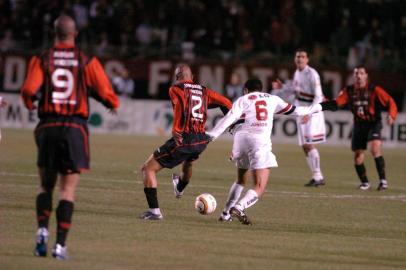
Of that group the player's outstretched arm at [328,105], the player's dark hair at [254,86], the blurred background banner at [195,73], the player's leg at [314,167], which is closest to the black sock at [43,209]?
the player's dark hair at [254,86]

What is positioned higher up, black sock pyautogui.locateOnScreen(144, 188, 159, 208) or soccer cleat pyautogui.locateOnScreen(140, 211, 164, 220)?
black sock pyautogui.locateOnScreen(144, 188, 159, 208)

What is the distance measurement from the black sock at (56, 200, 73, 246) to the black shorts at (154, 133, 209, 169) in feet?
11.3

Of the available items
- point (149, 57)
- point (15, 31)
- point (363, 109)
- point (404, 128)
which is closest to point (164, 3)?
point (149, 57)

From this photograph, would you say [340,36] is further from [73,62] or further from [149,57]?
[73,62]

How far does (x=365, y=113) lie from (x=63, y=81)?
9.62 metres

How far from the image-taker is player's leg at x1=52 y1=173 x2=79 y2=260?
8844 millimetres

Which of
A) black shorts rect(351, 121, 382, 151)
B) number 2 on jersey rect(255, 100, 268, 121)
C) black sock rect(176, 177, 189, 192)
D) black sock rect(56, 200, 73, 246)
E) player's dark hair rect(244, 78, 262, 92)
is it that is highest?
player's dark hair rect(244, 78, 262, 92)

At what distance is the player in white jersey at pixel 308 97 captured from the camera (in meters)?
18.5

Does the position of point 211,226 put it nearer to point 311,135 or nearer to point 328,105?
point 328,105

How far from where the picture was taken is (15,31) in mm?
32938

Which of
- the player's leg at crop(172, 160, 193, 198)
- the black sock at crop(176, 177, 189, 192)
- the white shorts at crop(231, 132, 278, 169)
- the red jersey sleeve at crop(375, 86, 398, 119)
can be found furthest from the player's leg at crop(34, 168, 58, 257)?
the red jersey sleeve at crop(375, 86, 398, 119)

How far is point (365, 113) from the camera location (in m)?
17.7

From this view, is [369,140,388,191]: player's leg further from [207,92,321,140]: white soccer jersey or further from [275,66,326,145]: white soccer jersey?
[207,92,321,140]: white soccer jersey

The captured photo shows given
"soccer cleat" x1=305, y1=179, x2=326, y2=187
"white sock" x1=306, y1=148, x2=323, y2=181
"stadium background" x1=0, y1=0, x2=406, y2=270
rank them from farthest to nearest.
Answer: "white sock" x1=306, y1=148, x2=323, y2=181, "soccer cleat" x1=305, y1=179, x2=326, y2=187, "stadium background" x1=0, y1=0, x2=406, y2=270
